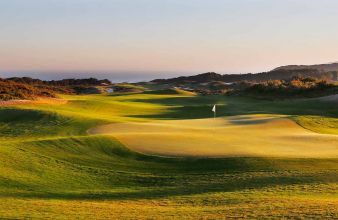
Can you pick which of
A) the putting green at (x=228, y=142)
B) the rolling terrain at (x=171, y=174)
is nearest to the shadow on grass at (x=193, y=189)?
the rolling terrain at (x=171, y=174)

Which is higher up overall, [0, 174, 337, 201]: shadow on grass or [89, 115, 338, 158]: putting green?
[89, 115, 338, 158]: putting green

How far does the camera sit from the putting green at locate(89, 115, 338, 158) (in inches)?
840

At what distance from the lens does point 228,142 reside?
23844 millimetres

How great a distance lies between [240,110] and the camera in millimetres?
49531

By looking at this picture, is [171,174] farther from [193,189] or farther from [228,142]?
[228,142]

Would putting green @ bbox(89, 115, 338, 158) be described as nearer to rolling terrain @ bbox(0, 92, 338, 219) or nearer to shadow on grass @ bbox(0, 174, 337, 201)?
rolling terrain @ bbox(0, 92, 338, 219)

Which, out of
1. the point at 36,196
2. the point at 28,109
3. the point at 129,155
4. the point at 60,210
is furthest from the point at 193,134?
the point at 28,109

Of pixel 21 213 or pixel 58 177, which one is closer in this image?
pixel 21 213

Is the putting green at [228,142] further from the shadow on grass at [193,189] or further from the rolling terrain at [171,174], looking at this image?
the shadow on grass at [193,189]

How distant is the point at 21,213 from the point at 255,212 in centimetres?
625

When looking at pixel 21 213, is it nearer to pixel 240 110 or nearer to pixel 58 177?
pixel 58 177

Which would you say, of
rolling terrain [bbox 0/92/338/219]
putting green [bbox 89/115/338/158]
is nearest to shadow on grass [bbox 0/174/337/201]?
rolling terrain [bbox 0/92/338/219]

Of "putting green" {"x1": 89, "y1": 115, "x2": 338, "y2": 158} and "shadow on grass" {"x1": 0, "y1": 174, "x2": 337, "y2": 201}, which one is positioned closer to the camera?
"shadow on grass" {"x1": 0, "y1": 174, "x2": 337, "y2": 201}

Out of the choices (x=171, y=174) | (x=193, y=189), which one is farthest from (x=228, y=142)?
(x=193, y=189)
